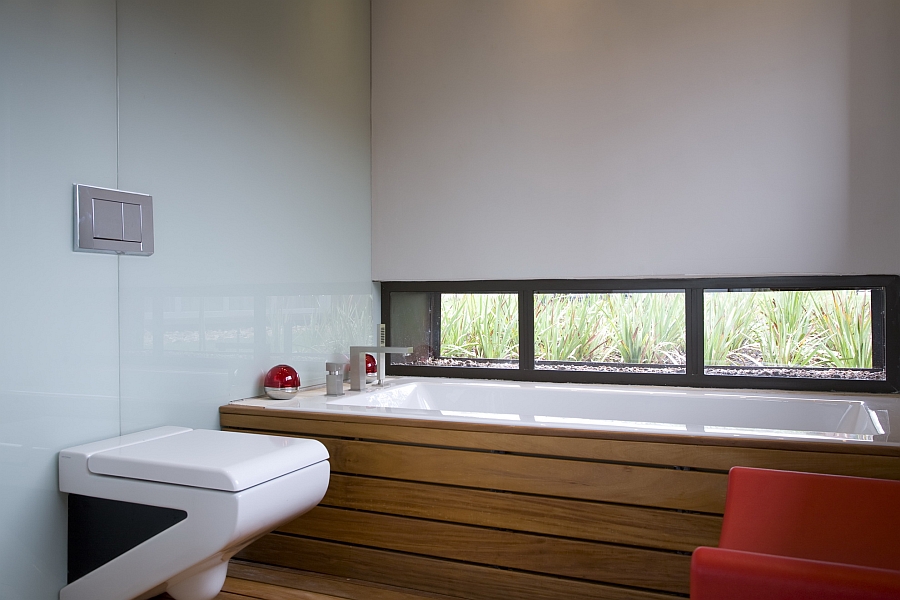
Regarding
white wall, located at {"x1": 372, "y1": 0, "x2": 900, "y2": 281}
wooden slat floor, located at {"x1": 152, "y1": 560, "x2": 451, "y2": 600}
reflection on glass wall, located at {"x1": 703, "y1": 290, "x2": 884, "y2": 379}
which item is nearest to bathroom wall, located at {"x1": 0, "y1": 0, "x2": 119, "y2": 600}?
wooden slat floor, located at {"x1": 152, "y1": 560, "x2": 451, "y2": 600}

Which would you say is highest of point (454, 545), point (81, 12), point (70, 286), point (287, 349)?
point (81, 12)

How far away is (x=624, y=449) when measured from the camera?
197 centimetres

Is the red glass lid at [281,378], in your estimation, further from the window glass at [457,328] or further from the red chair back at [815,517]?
the red chair back at [815,517]

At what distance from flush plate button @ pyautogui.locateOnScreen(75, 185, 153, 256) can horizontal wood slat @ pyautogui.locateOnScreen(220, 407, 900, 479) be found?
2.57ft

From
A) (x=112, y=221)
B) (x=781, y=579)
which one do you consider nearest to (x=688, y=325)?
(x=781, y=579)

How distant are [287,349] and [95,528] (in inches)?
45.2

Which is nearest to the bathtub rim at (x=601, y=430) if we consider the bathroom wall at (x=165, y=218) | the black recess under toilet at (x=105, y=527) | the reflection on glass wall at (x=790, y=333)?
the reflection on glass wall at (x=790, y=333)

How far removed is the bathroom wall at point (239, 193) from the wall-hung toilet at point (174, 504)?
1.01ft

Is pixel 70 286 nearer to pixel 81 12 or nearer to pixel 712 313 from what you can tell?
pixel 81 12

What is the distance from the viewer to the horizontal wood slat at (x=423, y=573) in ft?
6.62

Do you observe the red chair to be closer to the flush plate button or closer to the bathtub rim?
the bathtub rim

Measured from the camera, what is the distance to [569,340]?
321 centimetres

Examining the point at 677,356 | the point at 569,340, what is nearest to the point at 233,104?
the point at 569,340

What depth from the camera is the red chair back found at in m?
1.34
